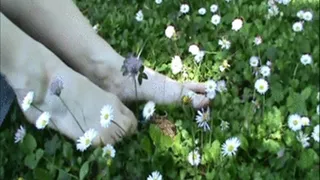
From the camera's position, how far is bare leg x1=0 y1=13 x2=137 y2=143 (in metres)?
1.75

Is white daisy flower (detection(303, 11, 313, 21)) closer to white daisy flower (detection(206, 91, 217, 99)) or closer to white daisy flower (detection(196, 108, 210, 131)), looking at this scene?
white daisy flower (detection(206, 91, 217, 99))

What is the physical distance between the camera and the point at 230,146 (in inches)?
63.2

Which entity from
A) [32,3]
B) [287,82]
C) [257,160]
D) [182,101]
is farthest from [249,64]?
[32,3]

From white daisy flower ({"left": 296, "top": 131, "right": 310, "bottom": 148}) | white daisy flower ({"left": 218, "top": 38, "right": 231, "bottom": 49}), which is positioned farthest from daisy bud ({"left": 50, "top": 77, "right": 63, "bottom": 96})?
white daisy flower ({"left": 218, "top": 38, "right": 231, "bottom": 49})

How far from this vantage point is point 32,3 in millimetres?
1938

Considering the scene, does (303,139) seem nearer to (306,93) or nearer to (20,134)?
(306,93)

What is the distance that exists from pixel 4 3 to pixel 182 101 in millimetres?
527

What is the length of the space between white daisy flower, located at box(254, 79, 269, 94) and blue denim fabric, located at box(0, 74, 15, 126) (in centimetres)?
60

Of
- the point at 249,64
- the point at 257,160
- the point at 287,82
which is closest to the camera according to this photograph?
the point at 257,160

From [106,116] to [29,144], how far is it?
0.19 meters

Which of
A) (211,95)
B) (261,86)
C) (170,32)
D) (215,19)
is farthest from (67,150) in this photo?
(215,19)

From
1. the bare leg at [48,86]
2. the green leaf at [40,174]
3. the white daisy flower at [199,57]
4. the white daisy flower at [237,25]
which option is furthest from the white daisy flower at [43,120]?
the white daisy flower at [237,25]

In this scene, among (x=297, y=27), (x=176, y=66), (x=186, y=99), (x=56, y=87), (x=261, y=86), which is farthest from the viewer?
(x=297, y=27)

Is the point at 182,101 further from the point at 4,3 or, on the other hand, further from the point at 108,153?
the point at 4,3
